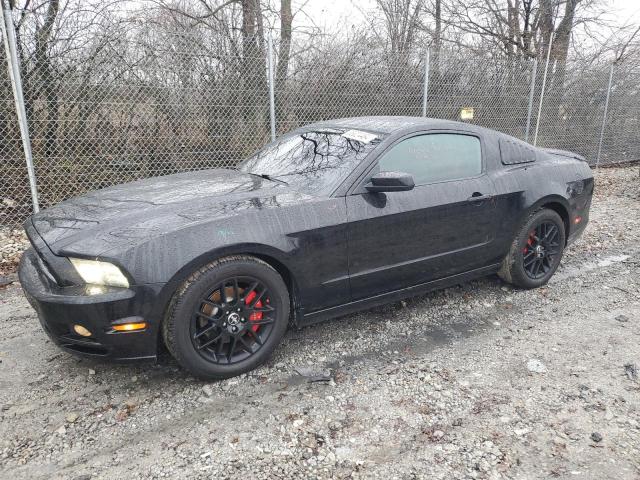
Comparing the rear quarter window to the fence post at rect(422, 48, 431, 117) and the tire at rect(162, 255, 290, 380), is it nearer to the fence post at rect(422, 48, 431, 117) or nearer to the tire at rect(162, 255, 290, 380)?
the tire at rect(162, 255, 290, 380)

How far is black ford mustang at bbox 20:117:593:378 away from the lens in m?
2.38

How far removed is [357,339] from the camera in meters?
3.21

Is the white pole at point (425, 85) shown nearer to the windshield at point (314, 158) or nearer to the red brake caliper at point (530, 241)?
the red brake caliper at point (530, 241)

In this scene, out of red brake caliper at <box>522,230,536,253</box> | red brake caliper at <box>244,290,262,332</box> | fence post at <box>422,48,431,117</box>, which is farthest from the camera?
fence post at <box>422,48,431,117</box>

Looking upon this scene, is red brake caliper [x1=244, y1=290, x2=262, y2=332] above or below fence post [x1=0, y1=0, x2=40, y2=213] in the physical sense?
below

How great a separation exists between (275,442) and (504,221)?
2478 mm

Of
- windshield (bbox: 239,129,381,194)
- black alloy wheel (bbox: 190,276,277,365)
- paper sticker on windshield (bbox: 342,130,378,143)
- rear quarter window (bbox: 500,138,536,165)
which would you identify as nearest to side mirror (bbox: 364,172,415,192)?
windshield (bbox: 239,129,381,194)

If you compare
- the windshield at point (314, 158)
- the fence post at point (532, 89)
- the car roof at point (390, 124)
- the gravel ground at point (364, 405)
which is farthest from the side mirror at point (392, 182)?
the fence post at point (532, 89)

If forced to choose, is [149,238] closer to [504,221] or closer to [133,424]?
[133,424]

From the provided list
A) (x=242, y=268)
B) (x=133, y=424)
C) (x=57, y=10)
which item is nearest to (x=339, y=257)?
(x=242, y=268)

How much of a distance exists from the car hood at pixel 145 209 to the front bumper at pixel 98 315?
0.72 ft

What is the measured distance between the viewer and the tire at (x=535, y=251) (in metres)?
3.84

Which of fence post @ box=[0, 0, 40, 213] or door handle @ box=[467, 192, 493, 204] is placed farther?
fence post @ box=[0, 0, 40, 213]

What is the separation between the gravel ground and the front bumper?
1.04 ft
